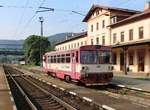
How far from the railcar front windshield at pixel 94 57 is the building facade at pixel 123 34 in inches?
525

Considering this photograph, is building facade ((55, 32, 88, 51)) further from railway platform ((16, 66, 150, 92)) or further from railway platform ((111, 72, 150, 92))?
railway platform ((111, 72, 150, 92))

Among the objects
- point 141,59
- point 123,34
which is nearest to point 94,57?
point 141,59

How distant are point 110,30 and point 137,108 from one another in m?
41.0

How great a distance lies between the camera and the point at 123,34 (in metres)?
50.0

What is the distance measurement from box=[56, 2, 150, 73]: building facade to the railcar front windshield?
525 inches

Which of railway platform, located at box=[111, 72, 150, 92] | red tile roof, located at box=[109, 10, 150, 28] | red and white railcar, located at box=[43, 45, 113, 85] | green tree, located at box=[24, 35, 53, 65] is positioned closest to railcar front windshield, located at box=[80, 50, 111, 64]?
red and white railcar, located at box=[43, 45, 113, 85]

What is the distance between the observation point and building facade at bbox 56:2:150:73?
1692 inches

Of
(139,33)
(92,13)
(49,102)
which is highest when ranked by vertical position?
(92,13)

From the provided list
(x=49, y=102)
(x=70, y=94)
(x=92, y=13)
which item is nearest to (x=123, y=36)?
(x=92, y=13)

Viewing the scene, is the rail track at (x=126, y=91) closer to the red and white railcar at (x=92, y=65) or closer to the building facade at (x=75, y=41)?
the red and white railcar at (x=92, y=65)

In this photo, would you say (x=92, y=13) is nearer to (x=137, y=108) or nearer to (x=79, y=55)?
(x=79, y=55)

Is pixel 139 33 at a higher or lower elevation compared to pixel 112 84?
higher

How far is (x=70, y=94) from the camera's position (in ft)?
65.5

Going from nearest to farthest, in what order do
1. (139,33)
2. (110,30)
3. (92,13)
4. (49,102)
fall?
1. (49,102)
2. (139,33)
3. (110,30)
4. (92,13)
